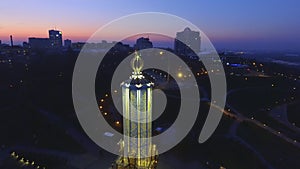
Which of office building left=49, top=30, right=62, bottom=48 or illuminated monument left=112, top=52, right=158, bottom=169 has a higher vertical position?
office building left=49, top=30, right=62, bottom=48

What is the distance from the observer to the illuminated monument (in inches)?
107

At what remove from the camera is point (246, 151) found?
44.6ft

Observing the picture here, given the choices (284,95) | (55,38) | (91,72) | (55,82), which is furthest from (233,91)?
(55,38)

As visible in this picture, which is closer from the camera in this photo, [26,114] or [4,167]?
[4,167]

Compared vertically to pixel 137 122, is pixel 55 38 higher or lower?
higher

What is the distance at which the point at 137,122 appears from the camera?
8.98 ft

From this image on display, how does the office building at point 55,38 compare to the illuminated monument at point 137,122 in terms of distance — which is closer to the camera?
the illuminated monument at point 137,122

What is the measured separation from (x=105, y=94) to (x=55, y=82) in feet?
19.8

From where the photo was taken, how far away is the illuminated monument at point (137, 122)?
8.94 ft

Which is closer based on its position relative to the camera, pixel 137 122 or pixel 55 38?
pixel 137 122

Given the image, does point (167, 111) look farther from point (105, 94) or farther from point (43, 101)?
point (43, 101)

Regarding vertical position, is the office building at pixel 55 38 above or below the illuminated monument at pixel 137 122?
above

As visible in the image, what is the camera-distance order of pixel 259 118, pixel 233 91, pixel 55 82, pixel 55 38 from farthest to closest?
1. pixel 55 38
2. pixel 233 91
3. pixel 55 82
4. pixel 259 118

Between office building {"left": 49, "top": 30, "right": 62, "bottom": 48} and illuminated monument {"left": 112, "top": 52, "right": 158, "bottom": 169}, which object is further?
office building {"left": 49, "top": 30, "right": 62, "bottom": 48}
